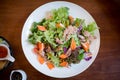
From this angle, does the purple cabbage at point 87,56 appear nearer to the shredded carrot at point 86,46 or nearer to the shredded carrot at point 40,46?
the shredded carrot at point 86,46

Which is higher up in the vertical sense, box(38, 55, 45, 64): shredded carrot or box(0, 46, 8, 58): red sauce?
box(0, 46, 8, 58): red sauce

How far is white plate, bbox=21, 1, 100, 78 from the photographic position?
1.12 meters

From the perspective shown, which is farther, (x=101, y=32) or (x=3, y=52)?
(x=101, y=32)

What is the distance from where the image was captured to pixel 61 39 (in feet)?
3.75

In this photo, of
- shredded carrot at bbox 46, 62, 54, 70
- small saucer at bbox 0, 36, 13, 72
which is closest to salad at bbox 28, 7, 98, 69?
shredded carrot at bbox 46, 62, 54, 70

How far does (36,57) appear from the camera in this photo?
1.14 metres

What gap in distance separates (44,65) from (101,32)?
0.35m

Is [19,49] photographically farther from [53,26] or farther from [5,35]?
[53,26]

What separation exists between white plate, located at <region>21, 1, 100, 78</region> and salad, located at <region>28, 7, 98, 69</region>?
2cm

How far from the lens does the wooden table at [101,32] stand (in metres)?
1.15

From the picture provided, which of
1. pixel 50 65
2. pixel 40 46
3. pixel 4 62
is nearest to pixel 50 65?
pixel 50 65

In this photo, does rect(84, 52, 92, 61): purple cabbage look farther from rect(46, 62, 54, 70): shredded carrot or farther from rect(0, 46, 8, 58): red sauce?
rect(0, 46, 8, 58): red sauce

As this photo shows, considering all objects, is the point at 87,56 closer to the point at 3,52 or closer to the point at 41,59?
the point at 41,59

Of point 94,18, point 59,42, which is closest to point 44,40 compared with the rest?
point 59,42
